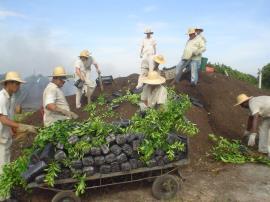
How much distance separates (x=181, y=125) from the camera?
7.01 m

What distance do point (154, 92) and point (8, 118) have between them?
304 centimetres

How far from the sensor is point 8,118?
21.7 ft

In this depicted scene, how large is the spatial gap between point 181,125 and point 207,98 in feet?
20.3

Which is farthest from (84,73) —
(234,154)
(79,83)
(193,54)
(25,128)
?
(25,128)

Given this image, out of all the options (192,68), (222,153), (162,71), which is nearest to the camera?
(222,153)

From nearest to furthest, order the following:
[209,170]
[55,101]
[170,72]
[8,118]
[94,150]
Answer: [94,150], [8,118], [55,101], [209,170], [170,72]

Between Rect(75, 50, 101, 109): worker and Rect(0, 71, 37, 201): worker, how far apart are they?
620 centimetres

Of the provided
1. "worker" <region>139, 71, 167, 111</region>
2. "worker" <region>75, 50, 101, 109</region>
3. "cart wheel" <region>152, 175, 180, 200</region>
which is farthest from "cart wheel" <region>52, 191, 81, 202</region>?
"worker" <region>75, 50, 101, 109</region>

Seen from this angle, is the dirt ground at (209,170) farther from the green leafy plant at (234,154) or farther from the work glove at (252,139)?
the work glove at (252,139)

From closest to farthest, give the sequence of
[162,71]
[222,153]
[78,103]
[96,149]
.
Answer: [96,149] → [222,153] → [78,103] → [162,71]

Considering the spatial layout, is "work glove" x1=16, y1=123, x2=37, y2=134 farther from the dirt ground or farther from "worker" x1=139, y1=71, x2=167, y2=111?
"worker" x1=139, y1=71, x2=167, y2=111

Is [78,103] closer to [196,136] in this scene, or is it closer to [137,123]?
[196,136]

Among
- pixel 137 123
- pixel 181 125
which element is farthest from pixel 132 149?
pixel 181 125

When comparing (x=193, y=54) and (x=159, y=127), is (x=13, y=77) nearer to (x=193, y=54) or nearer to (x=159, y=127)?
(x=159, y=127)
